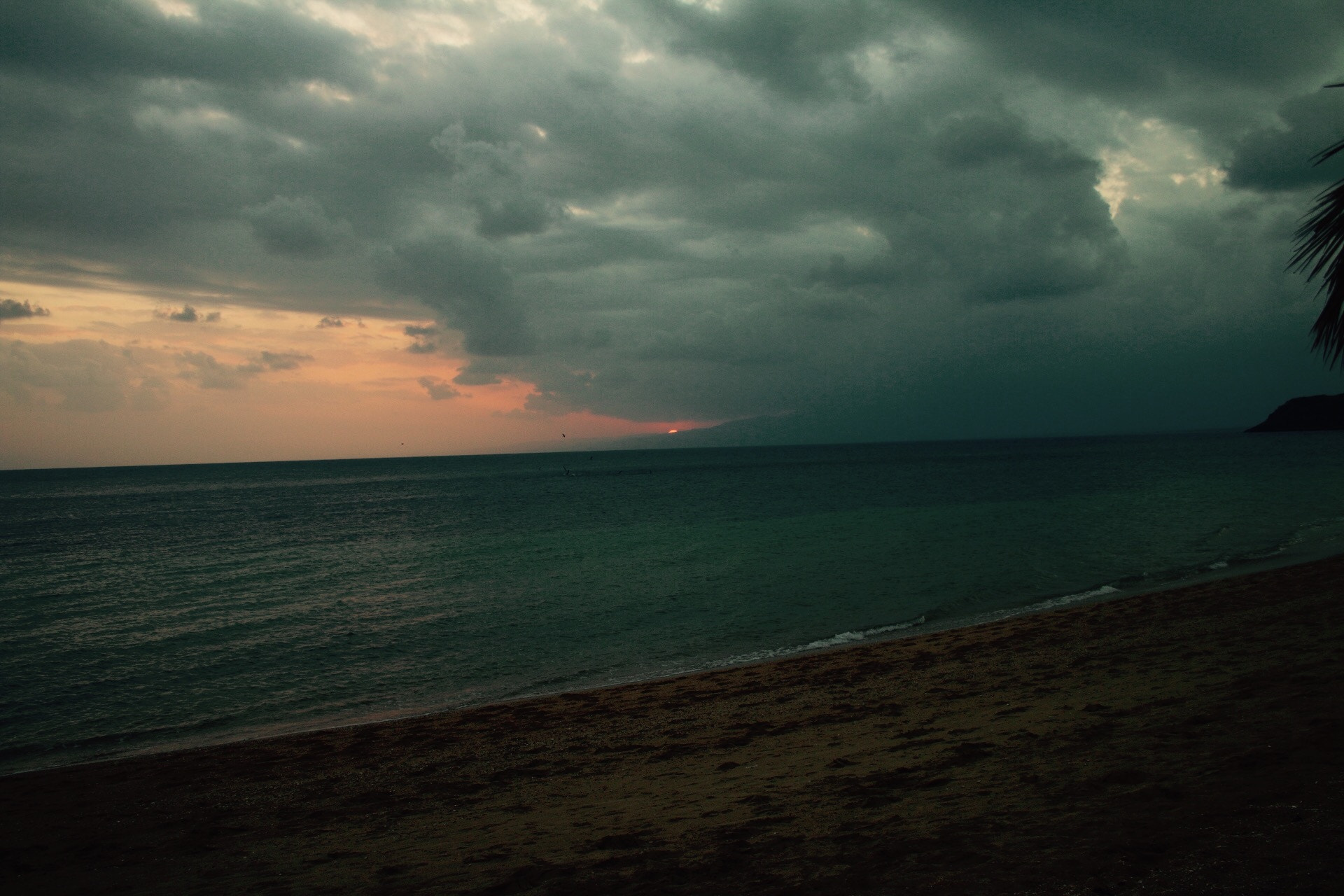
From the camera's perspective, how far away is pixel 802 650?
18328 mm

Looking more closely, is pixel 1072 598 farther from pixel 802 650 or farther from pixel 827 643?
pixel 802 650

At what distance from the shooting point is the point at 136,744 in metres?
14.0

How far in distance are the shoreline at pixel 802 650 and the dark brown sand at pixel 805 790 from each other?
2.59 feet

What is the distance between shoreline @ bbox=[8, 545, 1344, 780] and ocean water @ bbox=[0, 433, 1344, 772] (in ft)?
0.65

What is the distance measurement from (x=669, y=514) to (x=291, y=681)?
4241 centimetres

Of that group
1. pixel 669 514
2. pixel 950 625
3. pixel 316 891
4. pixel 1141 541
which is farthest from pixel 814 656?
pixel 669 514

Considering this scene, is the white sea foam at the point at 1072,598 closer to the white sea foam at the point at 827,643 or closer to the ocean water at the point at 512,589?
the ocean water at the point at 512,589

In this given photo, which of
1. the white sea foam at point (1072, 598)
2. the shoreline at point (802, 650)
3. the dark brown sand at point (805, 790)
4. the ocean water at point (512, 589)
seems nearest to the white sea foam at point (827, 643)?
the shoreline at point (802, 650)

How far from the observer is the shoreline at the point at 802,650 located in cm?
1378

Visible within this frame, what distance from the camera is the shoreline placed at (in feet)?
45.2

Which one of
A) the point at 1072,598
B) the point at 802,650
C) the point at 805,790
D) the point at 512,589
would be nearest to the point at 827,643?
the point at 802,650

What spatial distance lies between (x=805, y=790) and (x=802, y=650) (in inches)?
417

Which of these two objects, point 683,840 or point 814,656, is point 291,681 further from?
point 683,840

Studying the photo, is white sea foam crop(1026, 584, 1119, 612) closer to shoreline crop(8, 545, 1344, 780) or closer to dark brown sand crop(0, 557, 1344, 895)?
shoreline crop(8, 545, 1344, 780)
